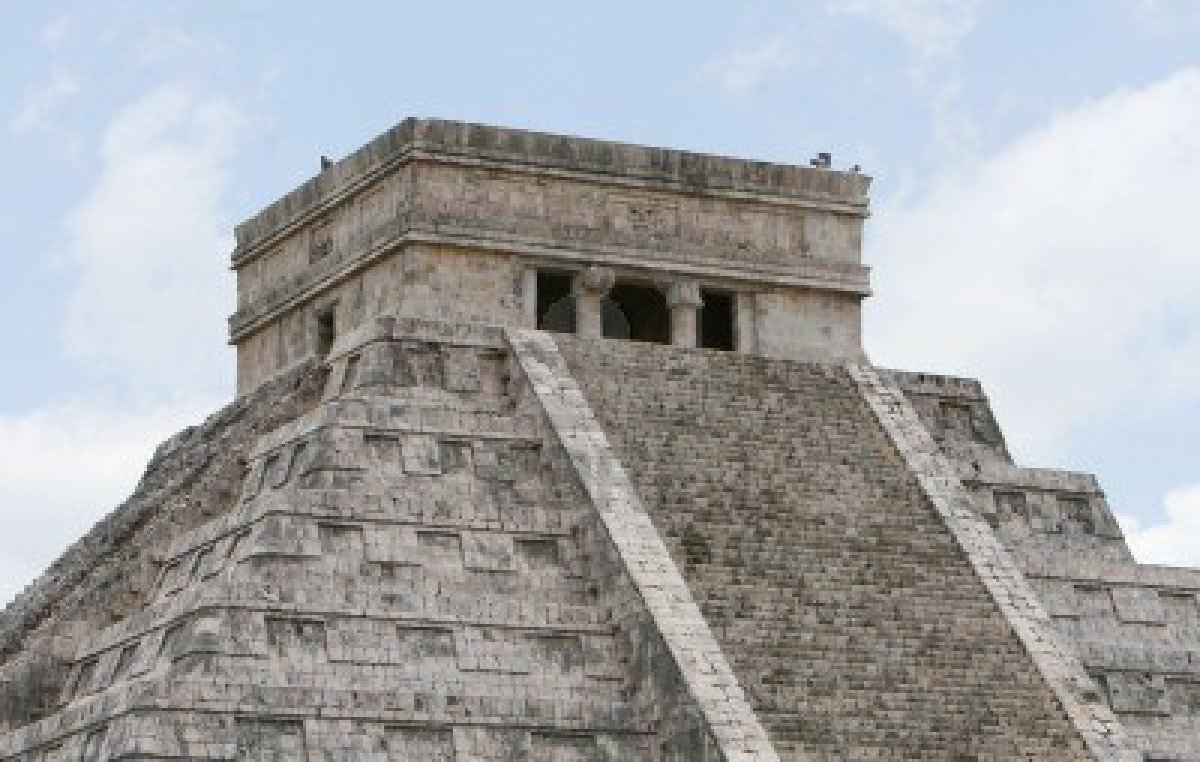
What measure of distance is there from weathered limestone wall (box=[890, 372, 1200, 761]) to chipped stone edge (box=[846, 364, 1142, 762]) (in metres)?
0.25

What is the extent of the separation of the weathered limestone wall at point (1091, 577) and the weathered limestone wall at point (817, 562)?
89 centimetres

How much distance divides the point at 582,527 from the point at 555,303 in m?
4.75

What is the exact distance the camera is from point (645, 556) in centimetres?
2033

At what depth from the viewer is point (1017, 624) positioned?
69.6 feet

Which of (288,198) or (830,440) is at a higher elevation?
(288,198)

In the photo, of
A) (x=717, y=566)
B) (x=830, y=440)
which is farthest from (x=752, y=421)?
(x=717, y=566)

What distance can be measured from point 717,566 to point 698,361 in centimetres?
282

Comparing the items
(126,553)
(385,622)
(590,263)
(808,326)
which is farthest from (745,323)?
(385,622)

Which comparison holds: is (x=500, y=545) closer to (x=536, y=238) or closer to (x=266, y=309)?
(x=536, y=238)

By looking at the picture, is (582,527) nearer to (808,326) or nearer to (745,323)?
(745,323)

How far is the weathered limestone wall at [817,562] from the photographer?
64.9ft

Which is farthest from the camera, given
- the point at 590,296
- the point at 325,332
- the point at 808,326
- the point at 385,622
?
the point at 325,332

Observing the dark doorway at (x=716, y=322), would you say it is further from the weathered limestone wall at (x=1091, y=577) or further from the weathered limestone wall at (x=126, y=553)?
the weathered limestone wall at (x=126, y=553)

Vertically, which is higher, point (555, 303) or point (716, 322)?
point (555, 303)
